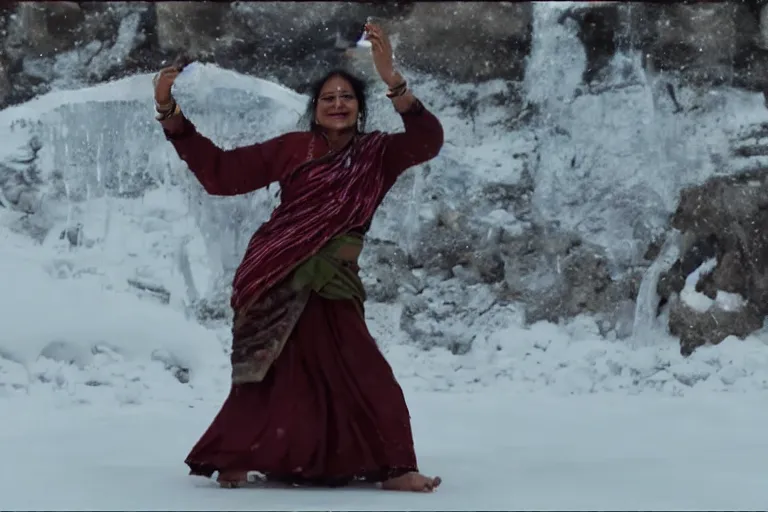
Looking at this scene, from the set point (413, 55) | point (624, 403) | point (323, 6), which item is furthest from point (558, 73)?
point (624, 403)

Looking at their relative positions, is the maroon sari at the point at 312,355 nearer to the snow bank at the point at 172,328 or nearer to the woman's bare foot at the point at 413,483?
the woman's bare foot at the point at 413,483

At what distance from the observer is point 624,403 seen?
170 inches

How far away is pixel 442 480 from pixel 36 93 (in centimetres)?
346

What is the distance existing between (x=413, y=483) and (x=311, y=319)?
399 mm

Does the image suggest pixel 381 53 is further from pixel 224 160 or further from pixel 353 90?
pixel 224 160

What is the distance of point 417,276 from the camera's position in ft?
16.3

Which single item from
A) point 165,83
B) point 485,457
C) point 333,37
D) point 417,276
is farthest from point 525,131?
point 165,83

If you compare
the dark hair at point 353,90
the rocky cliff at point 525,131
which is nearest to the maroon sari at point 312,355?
the dark hair at point 353,90

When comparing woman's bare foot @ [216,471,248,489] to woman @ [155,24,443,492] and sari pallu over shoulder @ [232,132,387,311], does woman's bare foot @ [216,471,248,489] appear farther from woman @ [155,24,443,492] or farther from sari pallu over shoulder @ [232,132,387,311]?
sari pallu over shoulder @ [232,132,387,311]

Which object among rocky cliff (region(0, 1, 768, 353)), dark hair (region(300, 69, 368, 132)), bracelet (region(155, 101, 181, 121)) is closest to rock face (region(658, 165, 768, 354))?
rocky cliff (region(0, 1, 768, 353))

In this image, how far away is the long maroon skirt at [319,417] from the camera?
2.17 meters

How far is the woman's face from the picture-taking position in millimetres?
2295

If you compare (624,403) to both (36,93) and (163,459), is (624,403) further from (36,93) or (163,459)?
(36,93)

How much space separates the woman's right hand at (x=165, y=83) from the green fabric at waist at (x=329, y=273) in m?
0.44
